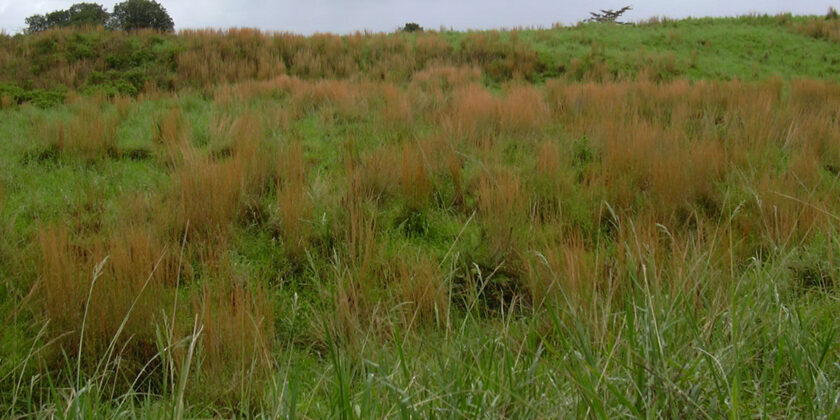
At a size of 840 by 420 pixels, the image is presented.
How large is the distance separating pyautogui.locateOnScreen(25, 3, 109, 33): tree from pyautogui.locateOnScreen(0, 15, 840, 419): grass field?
71.6 feet

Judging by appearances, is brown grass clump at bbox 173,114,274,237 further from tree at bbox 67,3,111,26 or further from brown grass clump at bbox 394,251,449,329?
tree at bbox 67,3,111,26

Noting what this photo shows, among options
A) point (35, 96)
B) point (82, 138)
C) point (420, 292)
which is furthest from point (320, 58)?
point (420, 292)

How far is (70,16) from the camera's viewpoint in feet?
90.3

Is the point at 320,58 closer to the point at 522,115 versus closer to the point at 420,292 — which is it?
the point at 522,115

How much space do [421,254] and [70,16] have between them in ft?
110

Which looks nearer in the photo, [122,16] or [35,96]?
[35,96]

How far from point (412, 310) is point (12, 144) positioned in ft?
17.5

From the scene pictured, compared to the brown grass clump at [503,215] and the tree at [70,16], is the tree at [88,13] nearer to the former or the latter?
the tree at [70,16]

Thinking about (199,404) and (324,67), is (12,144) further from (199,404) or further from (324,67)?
(324,67)

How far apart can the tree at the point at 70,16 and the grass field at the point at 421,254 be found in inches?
860

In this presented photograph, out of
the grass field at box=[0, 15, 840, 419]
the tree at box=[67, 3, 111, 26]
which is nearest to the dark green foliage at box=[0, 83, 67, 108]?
the grass field at box=[0, 15, 840, 419]

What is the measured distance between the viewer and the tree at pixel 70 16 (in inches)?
1043

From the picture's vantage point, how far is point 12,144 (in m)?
5.18

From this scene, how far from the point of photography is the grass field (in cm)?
124
